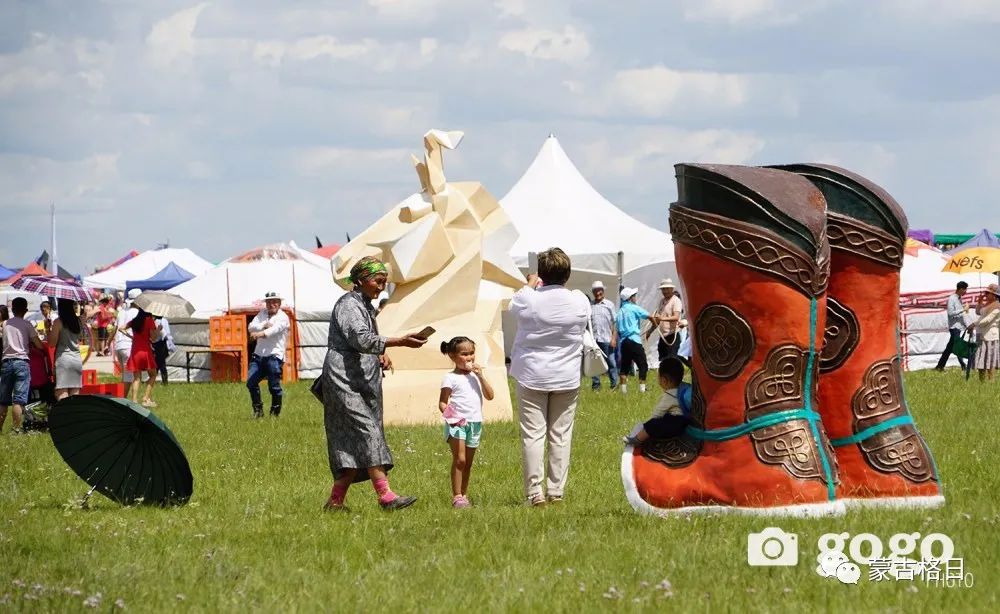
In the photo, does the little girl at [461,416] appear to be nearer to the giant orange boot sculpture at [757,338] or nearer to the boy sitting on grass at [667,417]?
the boy sitting on grass at [667,417]

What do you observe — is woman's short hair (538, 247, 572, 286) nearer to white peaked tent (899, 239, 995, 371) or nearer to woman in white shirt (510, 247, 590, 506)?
woman in white shirt (510, 247, 590, 506)

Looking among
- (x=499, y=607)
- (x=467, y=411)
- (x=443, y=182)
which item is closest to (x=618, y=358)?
(x=443, y=182)

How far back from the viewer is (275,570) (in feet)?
24.4

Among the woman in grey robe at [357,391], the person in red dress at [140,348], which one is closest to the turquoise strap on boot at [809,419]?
the woman in grey robe at [357,391]

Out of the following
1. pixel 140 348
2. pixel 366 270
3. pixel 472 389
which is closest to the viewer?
pixel 366 270

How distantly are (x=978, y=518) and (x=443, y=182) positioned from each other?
1049 cm

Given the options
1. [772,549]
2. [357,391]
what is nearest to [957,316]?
[357,391]

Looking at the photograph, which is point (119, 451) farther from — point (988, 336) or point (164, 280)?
point (164, 280)

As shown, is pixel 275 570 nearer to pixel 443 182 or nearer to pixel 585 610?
pixel 585 610

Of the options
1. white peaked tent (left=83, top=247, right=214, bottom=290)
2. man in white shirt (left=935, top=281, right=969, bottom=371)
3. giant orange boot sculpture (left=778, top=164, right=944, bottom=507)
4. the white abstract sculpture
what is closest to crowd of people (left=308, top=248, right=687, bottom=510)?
giant orange boot sculpture (left=778, top=164, right=944, bottom=507)

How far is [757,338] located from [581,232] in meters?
24.2

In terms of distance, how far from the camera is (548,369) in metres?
9.77

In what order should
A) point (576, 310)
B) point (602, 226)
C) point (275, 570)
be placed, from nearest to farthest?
1. point (275, 570)
2. point (576, 310)
3. point (602, 226)

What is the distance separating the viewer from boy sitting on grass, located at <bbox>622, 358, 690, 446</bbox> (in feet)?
28.6
